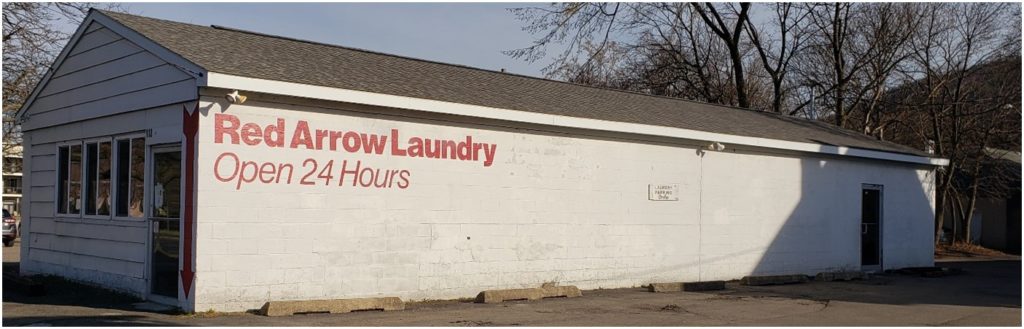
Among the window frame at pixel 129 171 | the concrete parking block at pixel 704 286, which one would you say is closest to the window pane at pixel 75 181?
the window frame at pixel 129 171

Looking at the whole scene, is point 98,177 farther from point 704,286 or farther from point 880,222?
point 880,222

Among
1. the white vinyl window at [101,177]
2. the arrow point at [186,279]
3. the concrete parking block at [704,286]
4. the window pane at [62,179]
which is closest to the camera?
the arrow point at [186,279]

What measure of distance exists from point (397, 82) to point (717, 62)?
1094 inches

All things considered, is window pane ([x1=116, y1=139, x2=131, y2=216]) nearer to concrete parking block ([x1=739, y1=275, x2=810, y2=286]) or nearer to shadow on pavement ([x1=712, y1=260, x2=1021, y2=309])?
shadow on pavement ([x1=712, y1=260, x2=1021, y2=309])

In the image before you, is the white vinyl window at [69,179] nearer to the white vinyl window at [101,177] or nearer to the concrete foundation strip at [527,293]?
the white vinyl window at [101,177]

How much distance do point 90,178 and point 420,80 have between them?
4.95m

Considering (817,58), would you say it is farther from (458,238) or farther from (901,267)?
(458,238)

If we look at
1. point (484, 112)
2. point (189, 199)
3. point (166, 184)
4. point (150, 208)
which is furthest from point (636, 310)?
point (150, 208)

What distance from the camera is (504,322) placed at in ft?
36.9

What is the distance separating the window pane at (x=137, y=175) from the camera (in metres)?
12.4

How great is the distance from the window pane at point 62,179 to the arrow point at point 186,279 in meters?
4.29

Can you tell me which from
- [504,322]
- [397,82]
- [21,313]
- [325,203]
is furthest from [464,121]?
[21,313]

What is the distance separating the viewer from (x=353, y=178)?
1252 cm

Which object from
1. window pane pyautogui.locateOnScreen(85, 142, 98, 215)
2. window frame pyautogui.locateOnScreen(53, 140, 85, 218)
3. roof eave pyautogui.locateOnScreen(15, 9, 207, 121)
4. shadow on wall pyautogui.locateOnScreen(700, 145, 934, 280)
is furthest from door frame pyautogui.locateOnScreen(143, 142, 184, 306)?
shadow on wall pyautogui.locateOnScreen(700, 145, 934, 280)
